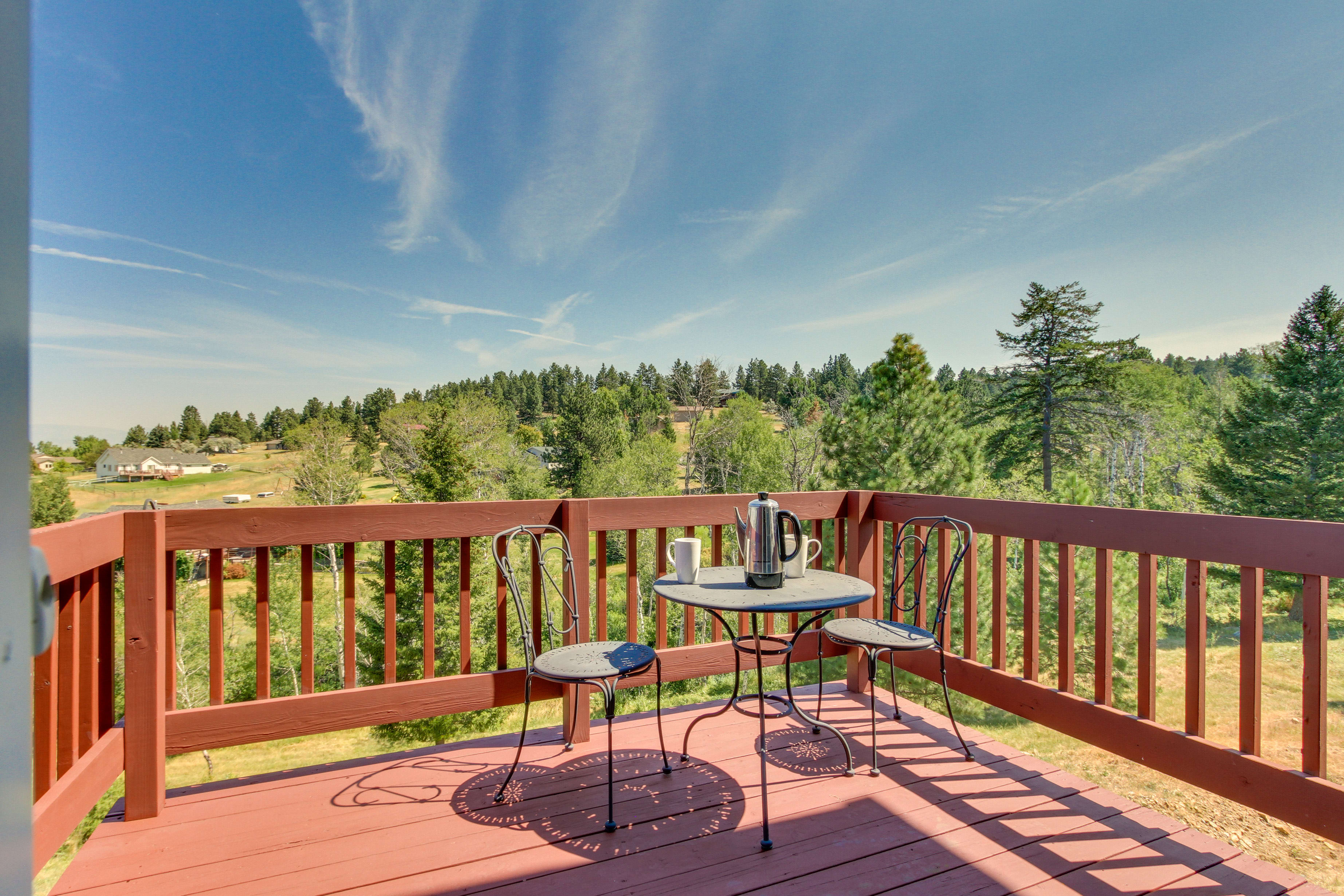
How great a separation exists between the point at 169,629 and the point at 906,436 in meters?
Answer: 15.2

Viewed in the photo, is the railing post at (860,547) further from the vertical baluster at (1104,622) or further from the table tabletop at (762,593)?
the vertical baluster at (1104,622)

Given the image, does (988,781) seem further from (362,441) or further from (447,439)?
(362,441)

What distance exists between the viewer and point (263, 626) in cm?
230

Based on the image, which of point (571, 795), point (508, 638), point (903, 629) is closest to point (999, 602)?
point (903, 629)

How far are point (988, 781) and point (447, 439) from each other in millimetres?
19125

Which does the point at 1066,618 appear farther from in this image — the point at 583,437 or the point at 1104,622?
the point at 583,437

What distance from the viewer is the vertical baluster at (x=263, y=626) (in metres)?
2.27

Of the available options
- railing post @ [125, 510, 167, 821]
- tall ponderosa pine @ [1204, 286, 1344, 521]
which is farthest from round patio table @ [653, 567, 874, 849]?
tall ponderosa pine @ [1204, 286, 1344, 521]

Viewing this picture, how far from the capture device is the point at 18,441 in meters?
0.43

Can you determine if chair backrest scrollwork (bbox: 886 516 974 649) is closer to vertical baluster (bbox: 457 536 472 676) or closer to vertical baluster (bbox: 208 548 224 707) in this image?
vertical baluster (bbox: 457 536 472 676)

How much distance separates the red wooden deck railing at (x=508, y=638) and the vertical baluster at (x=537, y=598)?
0.43 ft

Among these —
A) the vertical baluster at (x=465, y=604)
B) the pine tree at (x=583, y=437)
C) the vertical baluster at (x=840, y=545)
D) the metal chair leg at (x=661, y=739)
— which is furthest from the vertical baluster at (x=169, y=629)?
the pine tree at (x=583, y=437)

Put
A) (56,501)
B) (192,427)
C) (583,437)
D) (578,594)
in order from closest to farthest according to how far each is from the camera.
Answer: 1. (578,594)
2. (56,501)
3. (192,427)
4. (583,437)

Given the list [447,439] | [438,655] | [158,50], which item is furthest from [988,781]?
Result: [158,50]
